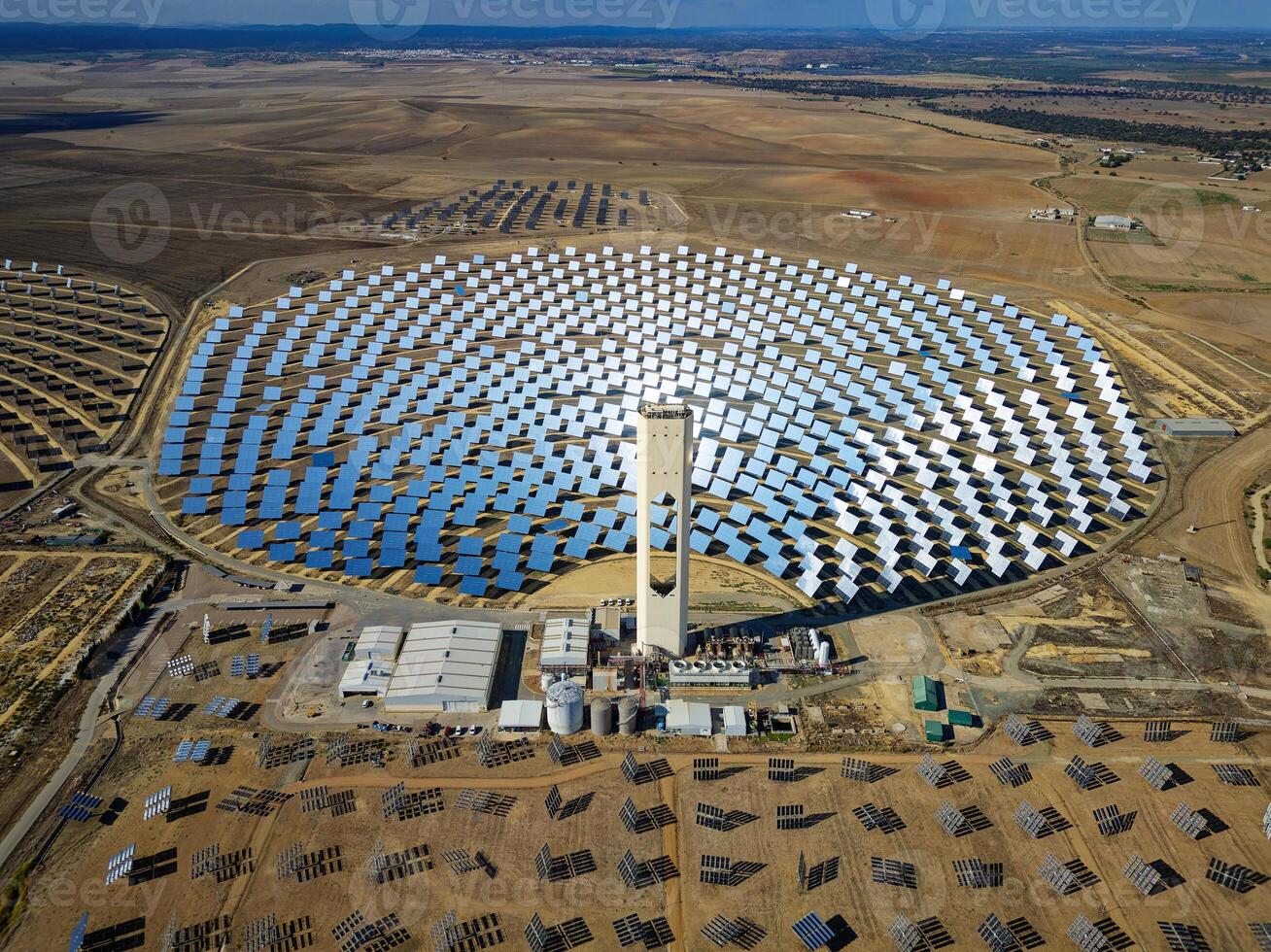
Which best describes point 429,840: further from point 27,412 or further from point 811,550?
point 27,412

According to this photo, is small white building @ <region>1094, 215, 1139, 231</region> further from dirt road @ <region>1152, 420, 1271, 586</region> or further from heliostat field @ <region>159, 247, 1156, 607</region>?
dirt road @ <region>1152, 420, 1271, 586</region>

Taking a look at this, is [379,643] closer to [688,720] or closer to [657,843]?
[688,720]

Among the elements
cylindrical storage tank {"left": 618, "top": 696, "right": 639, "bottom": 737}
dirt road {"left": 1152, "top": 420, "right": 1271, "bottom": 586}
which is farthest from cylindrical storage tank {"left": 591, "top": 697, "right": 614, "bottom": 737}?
dirt road {"left": 1152, "top": 420, "right": 1271, "bottom": 586}

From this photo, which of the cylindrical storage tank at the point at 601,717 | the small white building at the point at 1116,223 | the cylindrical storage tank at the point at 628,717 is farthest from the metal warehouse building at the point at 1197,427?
the small white building at the point at 1116,223

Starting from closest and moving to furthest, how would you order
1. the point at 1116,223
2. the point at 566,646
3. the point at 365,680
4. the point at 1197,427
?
1. the point at 365,680
2. the point at 566,646
3. the point at 1197,427
4. the point at 1116,223

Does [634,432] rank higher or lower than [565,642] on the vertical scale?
higher

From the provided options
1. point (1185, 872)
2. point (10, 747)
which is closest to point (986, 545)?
point (1185, 872)

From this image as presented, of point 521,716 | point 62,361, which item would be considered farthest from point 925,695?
point 62,361
